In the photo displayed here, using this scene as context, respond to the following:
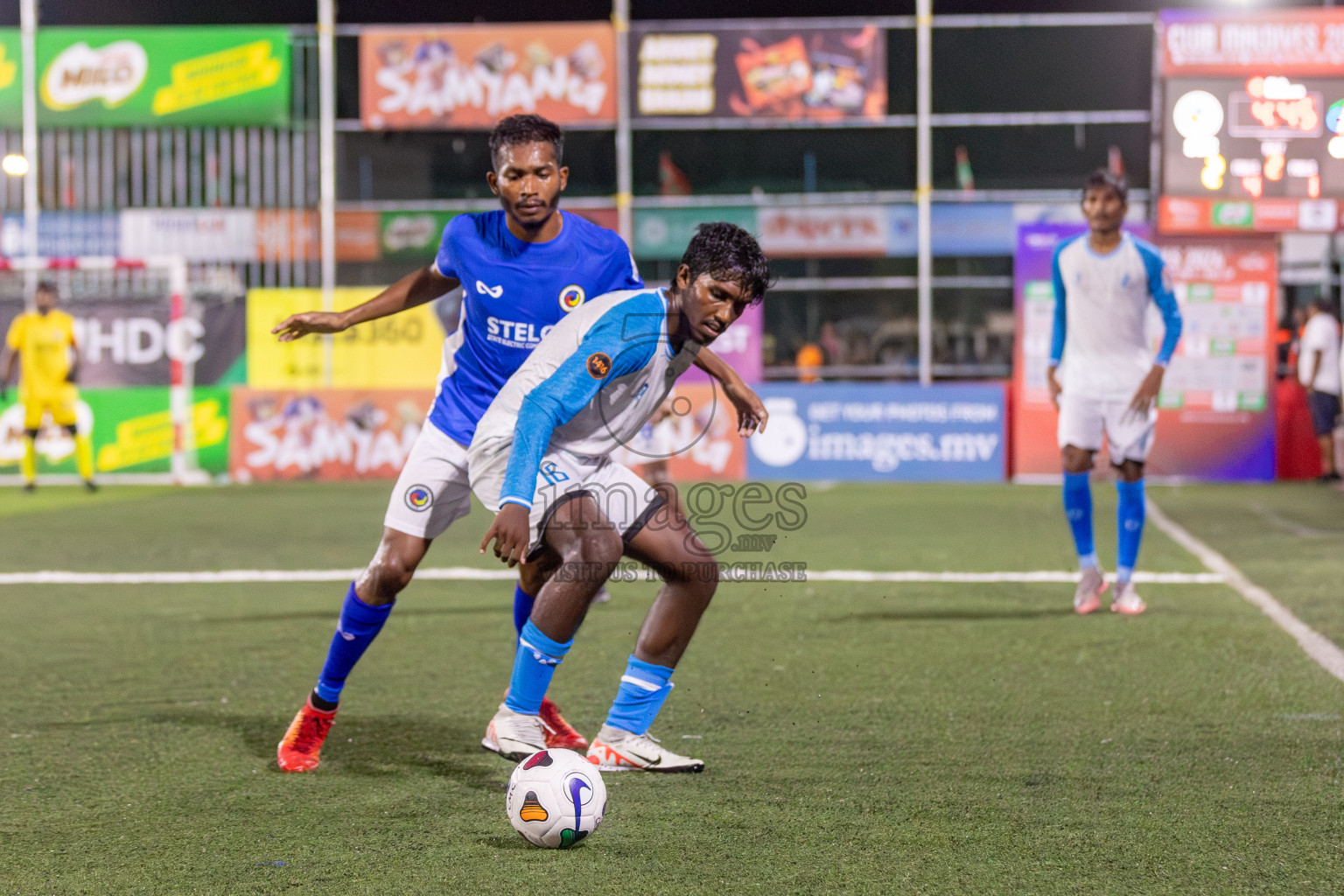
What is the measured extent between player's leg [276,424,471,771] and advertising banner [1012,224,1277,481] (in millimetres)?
11734

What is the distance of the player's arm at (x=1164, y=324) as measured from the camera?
689 cm

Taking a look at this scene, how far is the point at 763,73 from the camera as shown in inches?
680

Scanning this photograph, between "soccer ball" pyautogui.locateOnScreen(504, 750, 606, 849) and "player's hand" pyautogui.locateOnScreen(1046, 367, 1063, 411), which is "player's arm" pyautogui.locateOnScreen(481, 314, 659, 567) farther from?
"player's hand" pyautogui.locateOnScreen(1046, 367, 1063, 411)

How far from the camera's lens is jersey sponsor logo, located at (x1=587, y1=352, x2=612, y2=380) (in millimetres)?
3680

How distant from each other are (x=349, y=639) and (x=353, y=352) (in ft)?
40.6

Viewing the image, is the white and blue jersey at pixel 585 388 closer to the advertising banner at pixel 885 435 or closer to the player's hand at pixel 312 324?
the player's hand at pixel 312 324

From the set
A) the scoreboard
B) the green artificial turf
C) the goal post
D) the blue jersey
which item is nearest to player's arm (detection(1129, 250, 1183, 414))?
the green artificial turf

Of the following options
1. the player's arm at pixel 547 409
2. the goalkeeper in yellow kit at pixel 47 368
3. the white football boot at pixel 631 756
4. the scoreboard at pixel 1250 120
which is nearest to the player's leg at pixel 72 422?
the goalkeeper in yellow kit at pixel 47 368

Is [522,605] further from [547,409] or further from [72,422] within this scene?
[72,422]

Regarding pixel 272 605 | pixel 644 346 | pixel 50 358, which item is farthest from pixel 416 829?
pixel 50 358

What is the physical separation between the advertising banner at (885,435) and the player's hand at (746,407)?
11061mm

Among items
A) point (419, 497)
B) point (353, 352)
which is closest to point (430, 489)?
point (419, 497)

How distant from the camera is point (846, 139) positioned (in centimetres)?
3716

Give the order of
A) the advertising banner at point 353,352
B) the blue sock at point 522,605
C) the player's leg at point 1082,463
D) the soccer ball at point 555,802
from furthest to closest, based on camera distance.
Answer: the advertising banner at point 353,352
the player's leg at point 1082,463
the blue sock at point 522,605
the soccer ball at point 555,802
